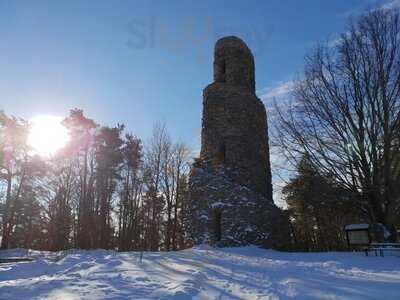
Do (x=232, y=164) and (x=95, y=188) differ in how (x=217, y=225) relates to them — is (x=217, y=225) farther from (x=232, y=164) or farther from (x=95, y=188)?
(x=95, y=188)

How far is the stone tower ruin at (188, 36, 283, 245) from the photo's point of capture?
52.5 ft

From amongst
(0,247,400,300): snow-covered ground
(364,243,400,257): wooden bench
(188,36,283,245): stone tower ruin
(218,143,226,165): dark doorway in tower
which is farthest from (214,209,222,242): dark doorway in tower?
(0,247,400,300): snow-covered ground

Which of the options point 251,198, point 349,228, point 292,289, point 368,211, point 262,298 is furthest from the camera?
point 251,198

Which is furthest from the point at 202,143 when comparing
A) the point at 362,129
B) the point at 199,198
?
the point at 362,129

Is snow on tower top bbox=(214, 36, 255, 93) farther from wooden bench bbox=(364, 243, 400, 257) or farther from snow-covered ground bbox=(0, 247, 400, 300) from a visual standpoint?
snow-covered ground bbox=(0, 247, 400, 300)

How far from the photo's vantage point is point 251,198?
52.7 ft

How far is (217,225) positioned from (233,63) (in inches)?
382

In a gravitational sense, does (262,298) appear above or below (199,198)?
below

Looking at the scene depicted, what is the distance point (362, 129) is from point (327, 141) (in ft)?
3.99

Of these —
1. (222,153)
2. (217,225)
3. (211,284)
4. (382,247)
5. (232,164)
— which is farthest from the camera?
(222,153)

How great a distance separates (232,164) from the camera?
17812 millimetres

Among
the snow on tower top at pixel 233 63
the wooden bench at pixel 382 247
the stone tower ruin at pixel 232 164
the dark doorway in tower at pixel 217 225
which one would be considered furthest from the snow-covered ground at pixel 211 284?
the snow on tower top at pixel 233 63

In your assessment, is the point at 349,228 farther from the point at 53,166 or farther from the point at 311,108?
the point at 53,166

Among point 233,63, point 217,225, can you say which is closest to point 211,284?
point 217,225
